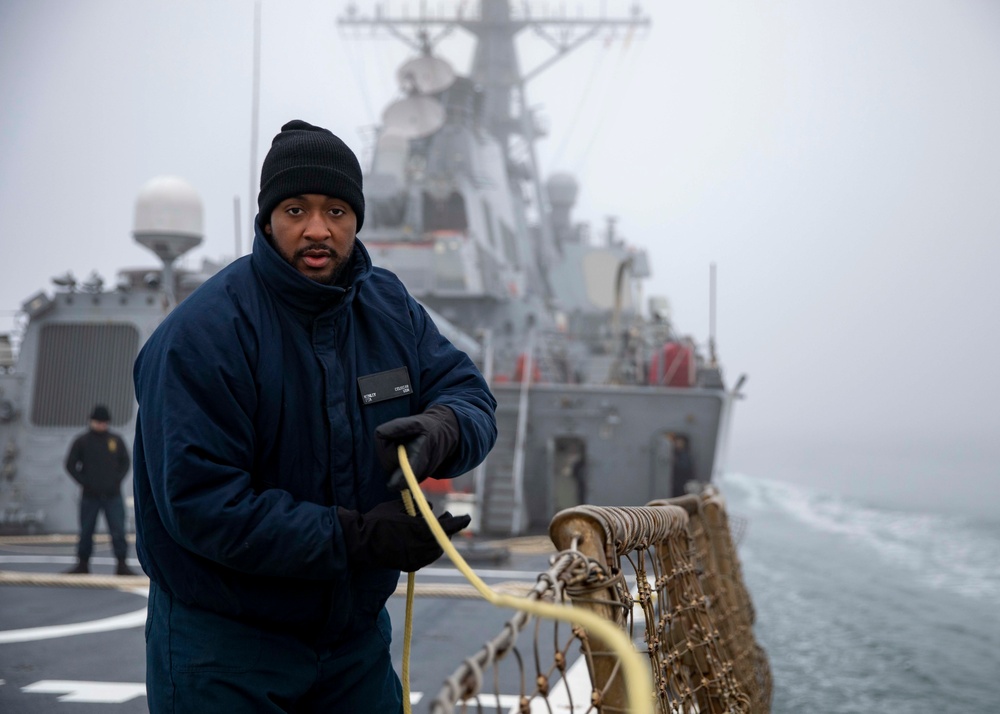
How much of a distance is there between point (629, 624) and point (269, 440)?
0.95 meters

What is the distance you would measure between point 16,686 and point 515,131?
1848 centimetres

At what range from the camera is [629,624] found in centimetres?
213

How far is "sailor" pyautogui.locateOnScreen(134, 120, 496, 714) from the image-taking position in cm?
155

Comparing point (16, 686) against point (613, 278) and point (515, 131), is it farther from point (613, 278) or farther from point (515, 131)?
point (515, 131)

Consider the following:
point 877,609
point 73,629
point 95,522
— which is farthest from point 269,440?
point 877,609

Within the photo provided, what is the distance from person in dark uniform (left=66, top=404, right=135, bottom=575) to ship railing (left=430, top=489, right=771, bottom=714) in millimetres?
4108

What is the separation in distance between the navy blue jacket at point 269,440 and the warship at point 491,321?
26.0ft

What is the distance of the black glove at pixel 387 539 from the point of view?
5.20ft

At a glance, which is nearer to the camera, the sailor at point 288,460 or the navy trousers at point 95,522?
the sailor at point 288,460

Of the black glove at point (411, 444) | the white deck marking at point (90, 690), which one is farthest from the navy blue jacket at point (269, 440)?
the white deck marking at point (90, 690)

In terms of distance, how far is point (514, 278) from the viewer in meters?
16.5

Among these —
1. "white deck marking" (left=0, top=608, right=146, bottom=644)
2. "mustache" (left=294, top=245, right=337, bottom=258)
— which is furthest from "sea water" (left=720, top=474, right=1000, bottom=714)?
"mustache" (left=294, top=245, right=337, bottom=258)

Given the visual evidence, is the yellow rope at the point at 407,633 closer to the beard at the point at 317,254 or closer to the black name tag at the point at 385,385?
the black name tag at the point at 385,385

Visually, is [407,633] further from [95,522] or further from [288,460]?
[95,522]
